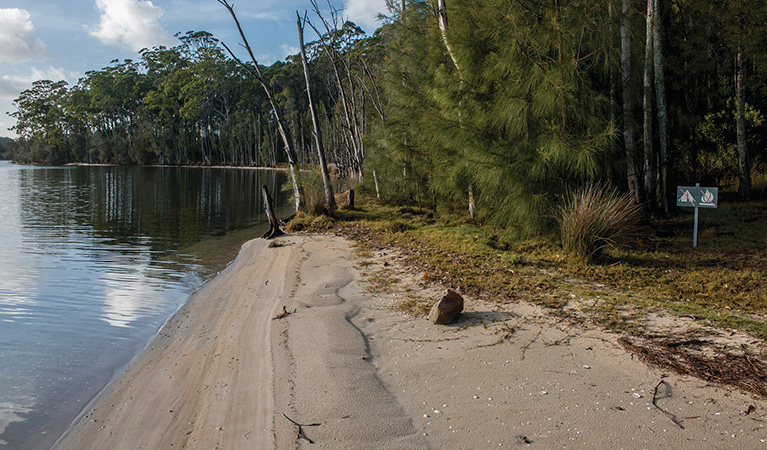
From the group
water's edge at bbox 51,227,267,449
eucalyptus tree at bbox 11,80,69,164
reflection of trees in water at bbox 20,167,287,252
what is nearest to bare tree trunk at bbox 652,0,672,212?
water's edge at bbox 51,227,267,449

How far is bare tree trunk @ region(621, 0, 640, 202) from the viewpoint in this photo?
27.7 feet

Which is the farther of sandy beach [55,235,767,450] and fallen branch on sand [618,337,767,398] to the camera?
fallen branch on sand [618,337,767,398]

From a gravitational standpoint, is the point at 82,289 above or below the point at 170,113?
below

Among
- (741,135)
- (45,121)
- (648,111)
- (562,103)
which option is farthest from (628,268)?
(45,121)

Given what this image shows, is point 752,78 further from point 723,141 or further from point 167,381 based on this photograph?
point 167,381

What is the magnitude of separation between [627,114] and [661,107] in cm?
232

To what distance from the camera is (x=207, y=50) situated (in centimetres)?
6556

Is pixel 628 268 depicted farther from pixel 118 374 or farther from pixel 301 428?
pixel 118 374

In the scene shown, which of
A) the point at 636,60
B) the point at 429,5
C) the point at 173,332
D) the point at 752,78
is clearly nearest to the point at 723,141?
the point at 752,78

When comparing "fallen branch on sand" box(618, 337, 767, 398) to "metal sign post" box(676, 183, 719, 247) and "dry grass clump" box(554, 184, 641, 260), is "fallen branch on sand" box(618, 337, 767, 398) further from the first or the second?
"metal sign post" box(676, 183, 719, 247)

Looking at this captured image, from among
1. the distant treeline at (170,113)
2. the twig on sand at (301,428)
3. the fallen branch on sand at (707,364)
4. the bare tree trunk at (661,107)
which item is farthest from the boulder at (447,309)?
the distant treeline at (170,113)

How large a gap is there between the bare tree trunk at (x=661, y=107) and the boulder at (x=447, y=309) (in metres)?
7.75

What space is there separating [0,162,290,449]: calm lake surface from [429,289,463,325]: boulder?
352cm

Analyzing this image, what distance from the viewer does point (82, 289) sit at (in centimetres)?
829
